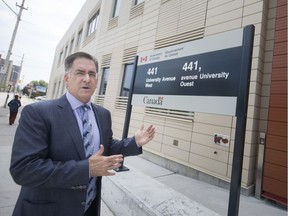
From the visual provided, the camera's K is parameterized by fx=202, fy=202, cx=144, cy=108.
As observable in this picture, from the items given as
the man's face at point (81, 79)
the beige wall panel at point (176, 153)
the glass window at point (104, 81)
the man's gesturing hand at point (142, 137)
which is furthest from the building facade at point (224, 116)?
the man's face at point (81, 79)

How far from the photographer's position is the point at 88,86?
1720 mm

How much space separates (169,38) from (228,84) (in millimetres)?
3913

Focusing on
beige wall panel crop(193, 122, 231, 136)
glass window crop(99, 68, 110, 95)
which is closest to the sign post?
beige wall panel crop(193, 122, 231, 136)

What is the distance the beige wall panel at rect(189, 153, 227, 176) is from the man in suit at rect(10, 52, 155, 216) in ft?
9.58

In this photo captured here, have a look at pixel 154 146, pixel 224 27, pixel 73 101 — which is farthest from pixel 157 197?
pixel 224 27

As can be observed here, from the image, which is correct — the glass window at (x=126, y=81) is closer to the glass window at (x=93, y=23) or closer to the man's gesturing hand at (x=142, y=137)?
the man's gesturing hand at (x=142, y=137)

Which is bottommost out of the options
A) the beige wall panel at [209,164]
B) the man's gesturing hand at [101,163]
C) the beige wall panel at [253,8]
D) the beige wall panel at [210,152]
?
the beige wall panel at [209,164]

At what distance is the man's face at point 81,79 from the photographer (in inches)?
67.1

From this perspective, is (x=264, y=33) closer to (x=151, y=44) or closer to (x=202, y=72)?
(x=202, y=72)

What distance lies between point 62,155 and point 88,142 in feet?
0.75

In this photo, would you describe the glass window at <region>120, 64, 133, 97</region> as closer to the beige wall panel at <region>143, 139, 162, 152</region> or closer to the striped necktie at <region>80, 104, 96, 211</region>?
the beige wall panel at <region>143, 139, 162, 152</region>

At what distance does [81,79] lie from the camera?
1710 mm

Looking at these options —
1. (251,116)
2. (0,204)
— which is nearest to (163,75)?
(251,116)

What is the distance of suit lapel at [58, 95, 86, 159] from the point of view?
4.78 ft
